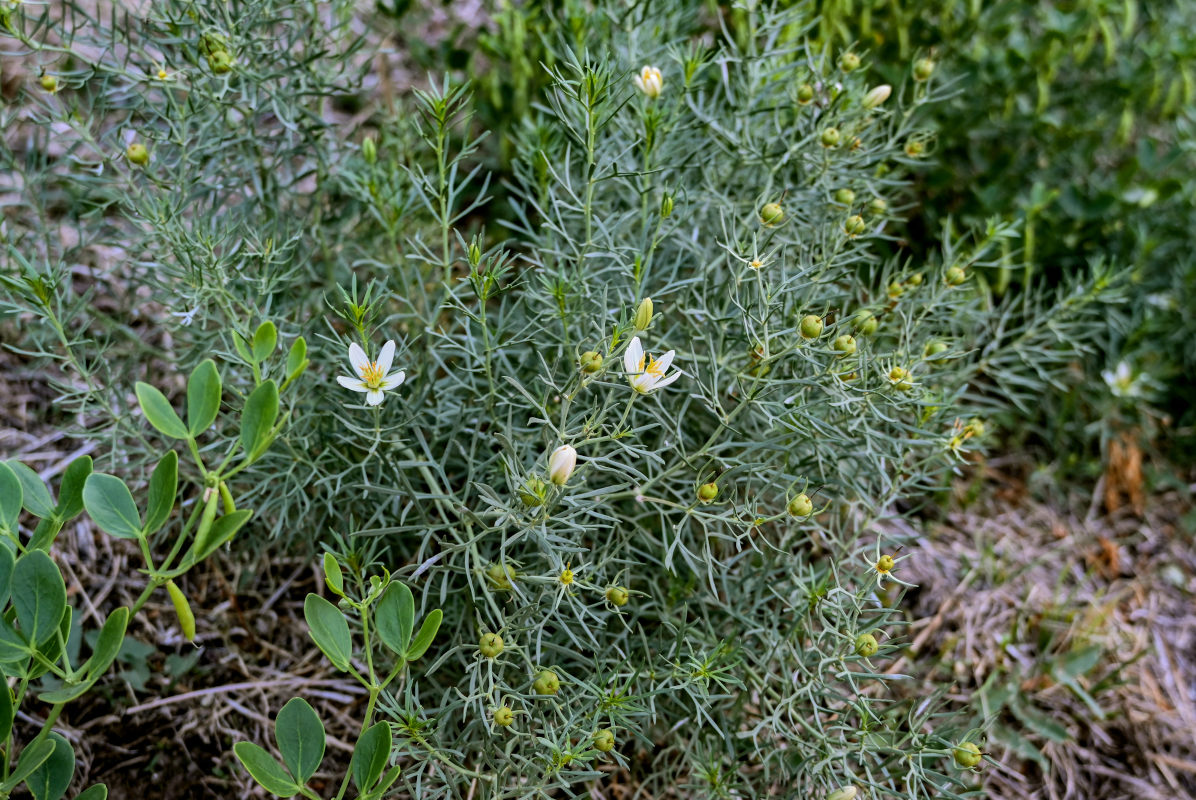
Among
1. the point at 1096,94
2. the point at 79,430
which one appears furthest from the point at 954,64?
the point at 79,430

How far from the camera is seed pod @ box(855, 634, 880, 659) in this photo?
56.9 inches

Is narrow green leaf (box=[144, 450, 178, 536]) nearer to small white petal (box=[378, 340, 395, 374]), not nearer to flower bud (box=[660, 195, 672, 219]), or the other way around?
small white petal (box=[378, 340, 395, 374])

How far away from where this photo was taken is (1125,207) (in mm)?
2609

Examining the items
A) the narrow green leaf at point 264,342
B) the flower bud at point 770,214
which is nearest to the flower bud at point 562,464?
the narrow green leaf at point 264,342

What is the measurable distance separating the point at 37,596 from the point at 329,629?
0.37 metres

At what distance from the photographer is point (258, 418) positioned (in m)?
1.19

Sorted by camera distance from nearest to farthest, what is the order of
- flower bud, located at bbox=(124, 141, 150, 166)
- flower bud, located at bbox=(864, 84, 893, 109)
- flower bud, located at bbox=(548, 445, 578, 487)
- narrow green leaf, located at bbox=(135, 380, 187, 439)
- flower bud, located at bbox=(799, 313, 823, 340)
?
narrow green leaf, located at bbox=(135, 380, 187, 439), flower bud, located at bbox=(548, 445, 578, 487), flower bud, located at bbox=(799, 313, 823, 340), flower bud, located at bbox=(124, 141, 150, 166), flower bud, located at bbox=(864, 84, 893, 109)

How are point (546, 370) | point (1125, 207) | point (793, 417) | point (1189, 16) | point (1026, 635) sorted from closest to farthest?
point (546, 370) < point (793, 417) < point (1026, 635) < point (1125, 207) < point (1189, 16)

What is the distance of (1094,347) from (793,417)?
5.41ft

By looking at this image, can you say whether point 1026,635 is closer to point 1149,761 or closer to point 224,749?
point 1149,761

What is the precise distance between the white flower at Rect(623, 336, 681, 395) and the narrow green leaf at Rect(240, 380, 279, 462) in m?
0.50

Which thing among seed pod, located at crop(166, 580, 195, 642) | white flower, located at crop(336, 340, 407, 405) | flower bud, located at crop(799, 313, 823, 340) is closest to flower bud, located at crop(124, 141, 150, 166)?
white flower, located at crop(336, 340, 407, 405)

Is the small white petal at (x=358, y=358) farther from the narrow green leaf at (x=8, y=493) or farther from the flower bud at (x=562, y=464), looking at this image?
the narrow green leaf at (x=8, y=493)

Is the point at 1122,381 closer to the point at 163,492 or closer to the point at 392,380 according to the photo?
the point at 392,380
